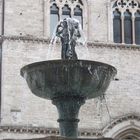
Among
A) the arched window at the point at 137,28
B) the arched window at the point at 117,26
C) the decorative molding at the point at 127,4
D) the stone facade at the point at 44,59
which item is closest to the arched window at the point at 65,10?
the stone facade at the point at 44,59

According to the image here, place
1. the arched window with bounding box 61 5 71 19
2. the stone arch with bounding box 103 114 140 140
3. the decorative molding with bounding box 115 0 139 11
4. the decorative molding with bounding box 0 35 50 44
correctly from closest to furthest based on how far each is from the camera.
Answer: the stone arch with bounding box 103 114 140 140 → the decorative molding with bounding box 0 35 50 44 → the arched window with bounding box 61 5 71 19 → the decorative molding with bounding box 115 0 139 11

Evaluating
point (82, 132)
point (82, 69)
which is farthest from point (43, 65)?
point (82, 132)

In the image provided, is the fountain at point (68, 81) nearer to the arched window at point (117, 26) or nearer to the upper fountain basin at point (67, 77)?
the upper fountain basin at point (67, 77)

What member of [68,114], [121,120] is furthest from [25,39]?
[68,114]

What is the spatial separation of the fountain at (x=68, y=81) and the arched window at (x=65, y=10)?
44.3 ft

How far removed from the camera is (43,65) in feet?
42.2

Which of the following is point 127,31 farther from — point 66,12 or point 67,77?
point 67,77

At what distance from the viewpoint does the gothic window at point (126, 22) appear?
2752 cm

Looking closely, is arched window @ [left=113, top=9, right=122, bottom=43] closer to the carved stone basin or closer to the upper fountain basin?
the carved stone basin

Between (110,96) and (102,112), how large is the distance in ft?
2.61

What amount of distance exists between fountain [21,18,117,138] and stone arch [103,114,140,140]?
11667mm

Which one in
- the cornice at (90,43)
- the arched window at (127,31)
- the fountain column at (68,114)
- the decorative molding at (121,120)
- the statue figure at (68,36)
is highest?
the arched window at (127,31)

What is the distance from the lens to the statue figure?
548 inches

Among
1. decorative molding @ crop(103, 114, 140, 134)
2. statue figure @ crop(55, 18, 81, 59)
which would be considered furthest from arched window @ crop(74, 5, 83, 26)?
statue figure @ crop(55, 18, 81, 59)
